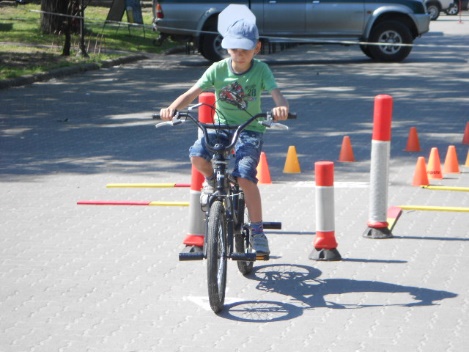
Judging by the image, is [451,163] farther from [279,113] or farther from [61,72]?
[61,72]

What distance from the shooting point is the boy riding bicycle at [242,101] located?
6957 millimetres

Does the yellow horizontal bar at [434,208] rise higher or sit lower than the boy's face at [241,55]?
lower

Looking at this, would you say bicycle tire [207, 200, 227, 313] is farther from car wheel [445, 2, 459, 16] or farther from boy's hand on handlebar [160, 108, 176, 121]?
car wheel [445, 2, 459, 16]

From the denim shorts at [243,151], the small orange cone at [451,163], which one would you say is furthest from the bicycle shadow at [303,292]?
the small orange cone at [451,163]

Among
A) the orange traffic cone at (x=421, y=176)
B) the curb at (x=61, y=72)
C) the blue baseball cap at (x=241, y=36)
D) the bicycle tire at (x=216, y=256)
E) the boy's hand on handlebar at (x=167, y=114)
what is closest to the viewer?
the bicycle tire at (x=216, y=256)

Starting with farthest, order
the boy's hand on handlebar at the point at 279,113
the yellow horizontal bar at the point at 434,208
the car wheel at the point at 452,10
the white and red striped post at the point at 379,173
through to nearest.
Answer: the car wheel at the point at 452,10 < the yellow horizontal bar at the point at 434,208 < the white and red striped post at the point at 379,173 < the boy's hand on handlebar at the point at 279,113

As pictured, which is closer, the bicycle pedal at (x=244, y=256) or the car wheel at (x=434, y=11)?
the bicycle pedal at (x=244, y=256)

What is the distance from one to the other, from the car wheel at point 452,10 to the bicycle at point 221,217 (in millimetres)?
46828

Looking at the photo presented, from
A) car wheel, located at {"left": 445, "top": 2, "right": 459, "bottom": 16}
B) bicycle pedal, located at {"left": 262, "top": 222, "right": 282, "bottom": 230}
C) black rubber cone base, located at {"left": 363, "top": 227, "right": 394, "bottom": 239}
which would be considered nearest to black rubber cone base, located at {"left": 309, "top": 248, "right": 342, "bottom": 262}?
bicycle pedal, located at {"left": 262, "top": 222, "right": 282, "bottom": 230}

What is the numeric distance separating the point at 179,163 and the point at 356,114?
15.0ft

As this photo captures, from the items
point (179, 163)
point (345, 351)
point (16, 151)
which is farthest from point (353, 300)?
point (16, 151)

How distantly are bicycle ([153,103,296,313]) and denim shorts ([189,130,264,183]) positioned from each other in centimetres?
4

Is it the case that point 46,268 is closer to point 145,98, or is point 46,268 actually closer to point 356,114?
point 356,114

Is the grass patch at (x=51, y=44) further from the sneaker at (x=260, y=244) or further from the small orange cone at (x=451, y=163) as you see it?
the sneaker at (x=260, y=244)
